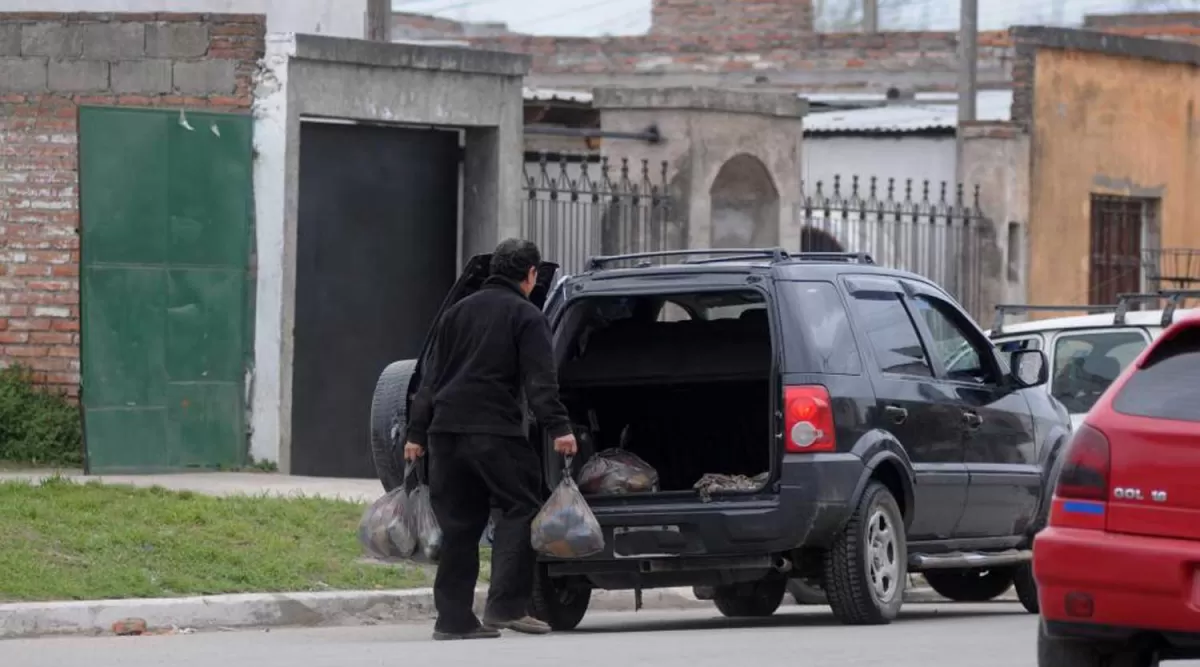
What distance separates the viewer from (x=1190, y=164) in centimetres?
2850

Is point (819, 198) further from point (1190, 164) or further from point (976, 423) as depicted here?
point (976, 423)

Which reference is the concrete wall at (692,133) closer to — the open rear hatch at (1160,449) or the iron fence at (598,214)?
the iron fence at (598,214)

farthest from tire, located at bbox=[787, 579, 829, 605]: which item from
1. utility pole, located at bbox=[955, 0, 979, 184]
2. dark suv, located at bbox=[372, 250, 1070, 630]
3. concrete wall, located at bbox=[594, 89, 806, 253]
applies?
utility pole, located at bbox=[955, 0, 979, 184]

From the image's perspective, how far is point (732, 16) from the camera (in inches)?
1645

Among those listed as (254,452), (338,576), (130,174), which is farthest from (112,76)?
(338,576)

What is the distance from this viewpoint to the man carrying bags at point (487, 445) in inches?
432

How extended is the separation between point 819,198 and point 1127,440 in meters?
14.9

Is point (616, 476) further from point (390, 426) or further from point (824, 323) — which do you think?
point (824, 323)

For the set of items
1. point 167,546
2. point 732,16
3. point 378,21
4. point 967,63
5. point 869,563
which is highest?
point 732,16

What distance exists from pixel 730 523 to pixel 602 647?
0.95 metres

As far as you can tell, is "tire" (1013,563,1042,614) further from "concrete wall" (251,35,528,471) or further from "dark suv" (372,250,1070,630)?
"concrete wall" (251,35,528,471)

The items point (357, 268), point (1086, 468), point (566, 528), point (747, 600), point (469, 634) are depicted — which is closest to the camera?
point (1086, 468)

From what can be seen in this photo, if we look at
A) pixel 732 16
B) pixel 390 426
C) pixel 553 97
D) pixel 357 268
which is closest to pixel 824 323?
pixel 390 426

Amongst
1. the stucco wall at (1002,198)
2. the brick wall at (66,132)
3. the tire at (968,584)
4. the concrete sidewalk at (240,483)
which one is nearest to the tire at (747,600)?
the tire at (968,584)
